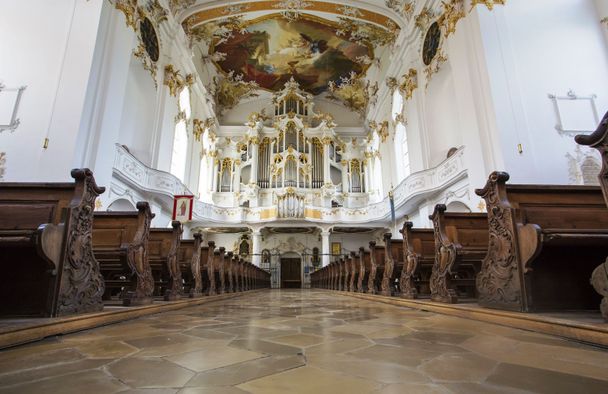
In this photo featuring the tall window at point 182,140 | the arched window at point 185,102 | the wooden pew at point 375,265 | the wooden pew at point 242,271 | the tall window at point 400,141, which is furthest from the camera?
the tall window at point 400,141

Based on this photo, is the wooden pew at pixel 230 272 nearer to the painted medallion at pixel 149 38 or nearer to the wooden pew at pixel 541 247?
the wooden pew at pixel 541 247

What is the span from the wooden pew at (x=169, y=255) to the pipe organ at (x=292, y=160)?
12.0 meters

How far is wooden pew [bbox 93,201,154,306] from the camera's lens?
10.9 ft

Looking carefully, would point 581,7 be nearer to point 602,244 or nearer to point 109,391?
point 602,244

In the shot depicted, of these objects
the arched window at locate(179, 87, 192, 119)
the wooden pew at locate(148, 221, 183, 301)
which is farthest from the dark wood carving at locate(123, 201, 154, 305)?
the arched window at locate(179, 87, 192, 119)

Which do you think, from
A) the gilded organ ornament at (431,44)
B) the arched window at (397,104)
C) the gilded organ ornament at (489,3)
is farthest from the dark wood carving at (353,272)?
the arched window at (397,104)

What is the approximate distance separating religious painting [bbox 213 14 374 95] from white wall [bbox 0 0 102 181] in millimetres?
7928

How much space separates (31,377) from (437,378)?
4.41 feet

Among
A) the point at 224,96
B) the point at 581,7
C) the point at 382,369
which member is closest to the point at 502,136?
the point at 581,7

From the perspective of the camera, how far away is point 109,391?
0.99m

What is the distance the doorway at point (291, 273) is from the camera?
18453 mm

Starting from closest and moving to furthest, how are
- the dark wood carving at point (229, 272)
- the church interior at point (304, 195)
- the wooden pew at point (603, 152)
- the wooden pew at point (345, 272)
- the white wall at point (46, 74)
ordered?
the church interior at point (304, 195) → the wooden pew at point (603, 152) → the white wall at point (46, 74) → the dark wood carving at point (229, 272) → the wooden pew at point (345, 272)

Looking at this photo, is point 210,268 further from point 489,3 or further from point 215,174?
point 215,174

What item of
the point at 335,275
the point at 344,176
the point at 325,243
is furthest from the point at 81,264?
the point at 344,176
